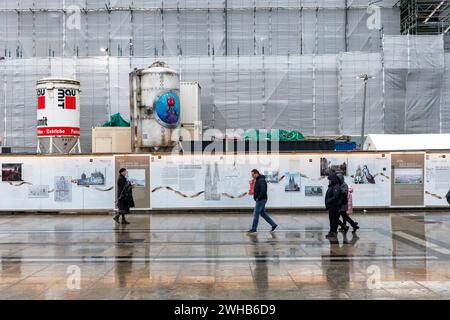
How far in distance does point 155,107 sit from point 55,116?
5.49m

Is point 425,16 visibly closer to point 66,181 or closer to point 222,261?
point 66,181

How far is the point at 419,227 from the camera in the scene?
16.1 meters

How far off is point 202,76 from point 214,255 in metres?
23.4

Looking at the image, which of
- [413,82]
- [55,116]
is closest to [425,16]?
[413,82]

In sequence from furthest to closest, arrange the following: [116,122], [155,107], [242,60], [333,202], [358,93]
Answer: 1. [242,60]
2. [358,93]
3. [116,122]
4. [155,107]
5. [333,202]

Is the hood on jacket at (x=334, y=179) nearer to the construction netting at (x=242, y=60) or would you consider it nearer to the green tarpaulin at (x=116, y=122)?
the construction netting at (x=242, y=60)

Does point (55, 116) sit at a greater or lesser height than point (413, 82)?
lesser

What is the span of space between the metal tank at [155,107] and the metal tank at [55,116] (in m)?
3.53

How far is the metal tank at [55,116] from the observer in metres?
28.6

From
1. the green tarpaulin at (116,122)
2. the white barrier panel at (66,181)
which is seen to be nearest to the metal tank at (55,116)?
the green tarpaulin at (116,122)

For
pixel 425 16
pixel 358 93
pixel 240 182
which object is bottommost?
pixel 240 182

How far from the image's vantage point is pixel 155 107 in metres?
27.9

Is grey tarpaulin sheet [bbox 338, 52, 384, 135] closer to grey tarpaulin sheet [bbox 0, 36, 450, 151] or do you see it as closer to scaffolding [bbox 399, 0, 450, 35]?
grey tarpaulin sheet [bbox 0, 36, 450, 151]

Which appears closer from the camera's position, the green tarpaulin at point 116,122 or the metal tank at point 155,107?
the metal tank at point 155,107
